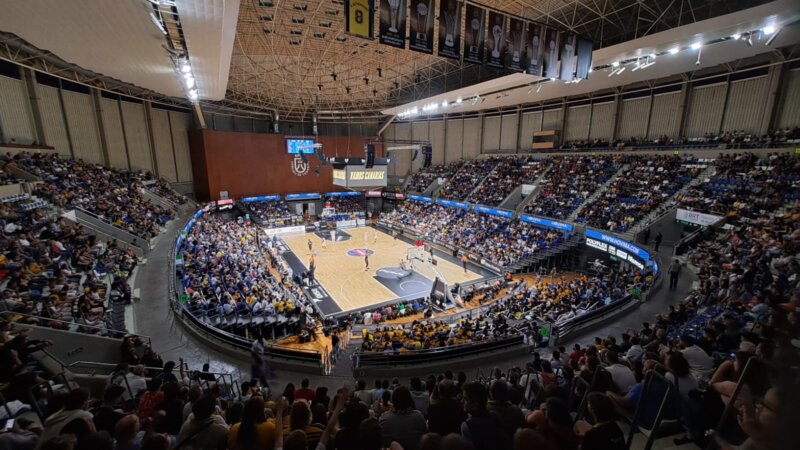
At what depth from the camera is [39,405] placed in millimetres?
3918

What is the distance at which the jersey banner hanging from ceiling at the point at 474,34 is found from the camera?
981 centimetres

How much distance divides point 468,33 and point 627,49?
8.98 metres

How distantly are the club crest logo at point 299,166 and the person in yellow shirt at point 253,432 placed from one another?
125 feet

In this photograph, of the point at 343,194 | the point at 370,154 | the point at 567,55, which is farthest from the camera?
the point at 343,194

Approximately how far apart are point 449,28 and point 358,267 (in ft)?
53.6

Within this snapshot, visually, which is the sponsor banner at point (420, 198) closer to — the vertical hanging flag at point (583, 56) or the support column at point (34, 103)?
the vertical hanging flag at point (583, 56)

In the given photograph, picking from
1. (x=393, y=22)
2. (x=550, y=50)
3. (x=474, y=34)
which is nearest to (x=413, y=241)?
(x=550, y=50)

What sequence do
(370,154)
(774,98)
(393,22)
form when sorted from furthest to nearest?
(370,154), (774,98), (393,22)

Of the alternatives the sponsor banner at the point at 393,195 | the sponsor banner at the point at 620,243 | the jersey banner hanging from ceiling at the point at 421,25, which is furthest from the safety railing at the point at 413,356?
the sponsor banner at the point at 393,195

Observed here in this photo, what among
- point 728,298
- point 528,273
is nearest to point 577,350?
point 728,298

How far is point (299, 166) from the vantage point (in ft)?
127

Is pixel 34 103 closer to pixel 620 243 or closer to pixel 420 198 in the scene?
pixel 420 198

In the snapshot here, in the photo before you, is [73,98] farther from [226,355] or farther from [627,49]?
[627,49]

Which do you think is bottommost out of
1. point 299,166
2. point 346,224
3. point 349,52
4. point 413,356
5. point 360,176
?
point 346,224
